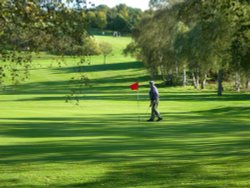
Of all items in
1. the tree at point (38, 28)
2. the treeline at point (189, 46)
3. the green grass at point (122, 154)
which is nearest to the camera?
the tree at point (38, 28)

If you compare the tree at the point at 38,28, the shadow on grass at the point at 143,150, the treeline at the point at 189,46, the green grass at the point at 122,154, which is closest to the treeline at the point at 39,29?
the tree at the point at 38,28

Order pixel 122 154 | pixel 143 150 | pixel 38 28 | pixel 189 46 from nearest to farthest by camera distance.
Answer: pixel 38 28 < pixel 122 154 < pixel 143 150 < pixel 189 46

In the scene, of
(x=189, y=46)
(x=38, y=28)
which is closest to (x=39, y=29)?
(x=38, y=28)

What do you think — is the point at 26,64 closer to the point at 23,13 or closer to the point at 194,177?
the point at 23,13

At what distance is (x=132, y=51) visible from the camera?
342 feet

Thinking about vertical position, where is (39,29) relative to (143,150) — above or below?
above

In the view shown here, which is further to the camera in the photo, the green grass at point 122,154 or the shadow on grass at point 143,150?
the shadow on grass at point 143,150

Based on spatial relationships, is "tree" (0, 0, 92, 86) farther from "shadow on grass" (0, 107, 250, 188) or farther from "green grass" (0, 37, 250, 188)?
"shadow on grass" (0, 107, 250, 188)

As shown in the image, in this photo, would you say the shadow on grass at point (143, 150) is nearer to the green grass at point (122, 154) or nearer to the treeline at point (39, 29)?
the green grass at point (122, 154)

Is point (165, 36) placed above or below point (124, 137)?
above

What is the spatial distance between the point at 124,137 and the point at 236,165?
27.9 feet

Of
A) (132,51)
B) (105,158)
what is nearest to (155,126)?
(105,158)

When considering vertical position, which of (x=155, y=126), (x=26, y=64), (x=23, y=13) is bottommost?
(x=155, y=126)

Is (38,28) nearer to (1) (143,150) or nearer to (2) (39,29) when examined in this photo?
(2) (39,29)
